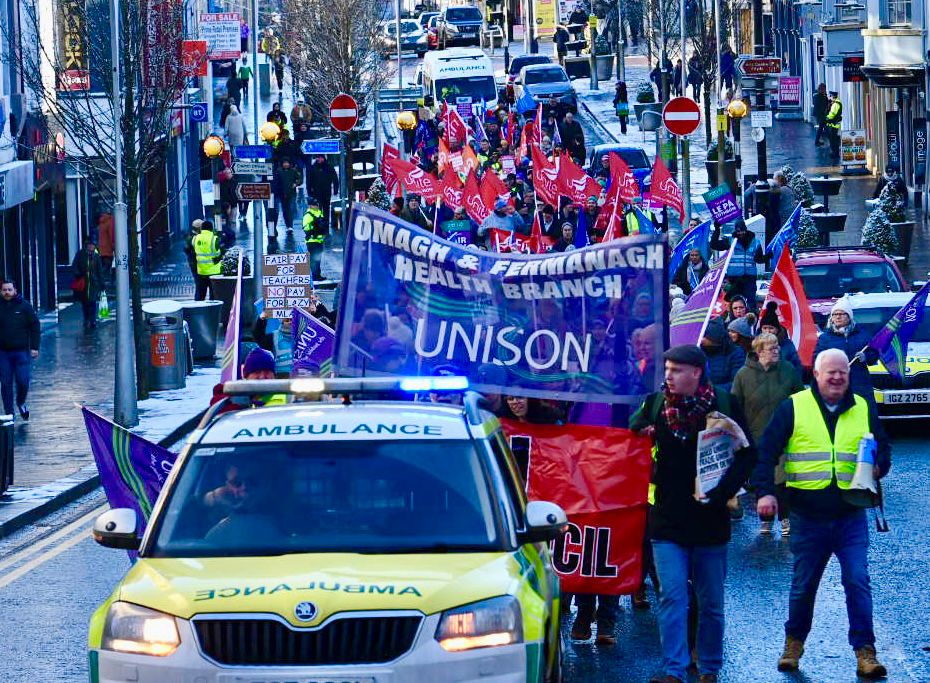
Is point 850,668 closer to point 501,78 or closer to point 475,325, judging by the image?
point 475,325

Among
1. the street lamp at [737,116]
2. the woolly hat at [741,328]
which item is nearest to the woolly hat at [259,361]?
the woolly hat at [741,328]

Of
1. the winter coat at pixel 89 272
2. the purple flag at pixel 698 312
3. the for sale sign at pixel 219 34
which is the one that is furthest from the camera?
the for sale sign at pixel 219 34

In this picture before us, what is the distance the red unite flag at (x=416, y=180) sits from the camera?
37594 mm

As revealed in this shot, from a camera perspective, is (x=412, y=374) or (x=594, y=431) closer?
(x=594, y=431)

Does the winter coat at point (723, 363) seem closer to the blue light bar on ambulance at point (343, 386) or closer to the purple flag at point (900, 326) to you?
the purple flag at point (900, 326)

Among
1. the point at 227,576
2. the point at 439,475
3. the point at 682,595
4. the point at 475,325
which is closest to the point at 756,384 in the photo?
the point at 475,325

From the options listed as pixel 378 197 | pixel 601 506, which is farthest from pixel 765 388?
pixel 378 197

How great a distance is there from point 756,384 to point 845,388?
4583 mm

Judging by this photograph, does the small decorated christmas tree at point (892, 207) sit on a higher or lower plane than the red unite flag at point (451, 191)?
lower

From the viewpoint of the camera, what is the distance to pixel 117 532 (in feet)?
28.5

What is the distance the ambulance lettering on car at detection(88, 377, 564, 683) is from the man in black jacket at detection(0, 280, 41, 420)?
14.1 m

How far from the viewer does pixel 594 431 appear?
37.2ft

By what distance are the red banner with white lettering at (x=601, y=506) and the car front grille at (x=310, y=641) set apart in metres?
3.67

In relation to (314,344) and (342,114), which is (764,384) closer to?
(314,344)
